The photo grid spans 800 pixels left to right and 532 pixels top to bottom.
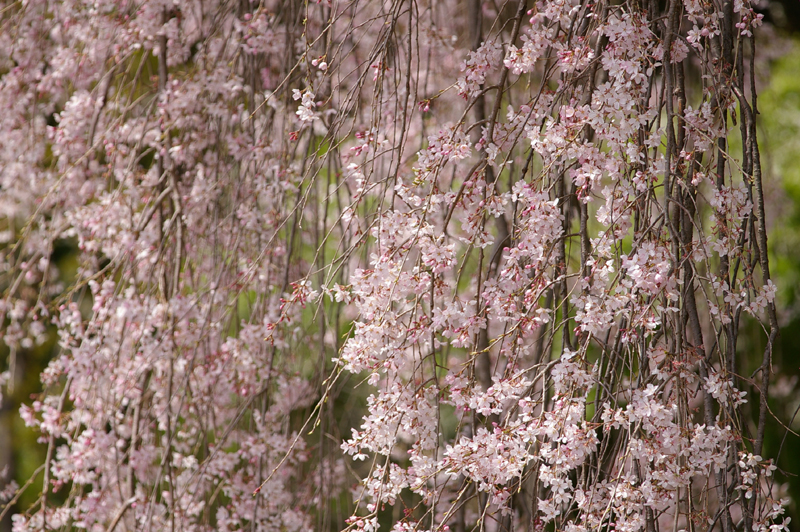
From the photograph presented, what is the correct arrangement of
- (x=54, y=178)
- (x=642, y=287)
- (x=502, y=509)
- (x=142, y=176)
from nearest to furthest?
(x=642, y=287), (x=502, y=509), (x=142, y=176), (x=54, y=178)

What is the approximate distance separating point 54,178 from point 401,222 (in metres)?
1.40

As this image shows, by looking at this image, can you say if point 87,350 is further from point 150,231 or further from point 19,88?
point 19,88

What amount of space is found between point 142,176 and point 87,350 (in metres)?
0.44

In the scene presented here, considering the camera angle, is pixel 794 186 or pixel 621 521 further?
pixel 794 186

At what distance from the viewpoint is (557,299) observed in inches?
46.2

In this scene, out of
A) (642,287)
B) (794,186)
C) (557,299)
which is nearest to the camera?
(642,287)

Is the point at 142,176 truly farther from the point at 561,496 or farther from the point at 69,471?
the point at 561,496

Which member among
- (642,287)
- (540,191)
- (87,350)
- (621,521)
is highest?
(87,350)

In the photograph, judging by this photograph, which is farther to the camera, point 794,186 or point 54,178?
point 794,186

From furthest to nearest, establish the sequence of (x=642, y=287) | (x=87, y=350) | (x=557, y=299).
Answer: (x=87, y=350) → (x=557, y=299) → (x=642, y=287)

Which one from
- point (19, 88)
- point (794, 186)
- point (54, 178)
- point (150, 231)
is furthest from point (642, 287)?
point (794, 186)

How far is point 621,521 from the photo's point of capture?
939mm

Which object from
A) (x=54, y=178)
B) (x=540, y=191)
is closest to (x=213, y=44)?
(x=54, y=178)

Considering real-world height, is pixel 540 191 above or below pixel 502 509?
above
